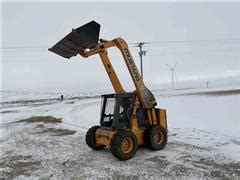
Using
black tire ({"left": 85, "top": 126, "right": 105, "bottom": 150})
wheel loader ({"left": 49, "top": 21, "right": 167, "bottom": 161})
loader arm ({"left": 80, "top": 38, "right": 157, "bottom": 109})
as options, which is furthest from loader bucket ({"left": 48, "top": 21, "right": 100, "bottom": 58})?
black tire ({"left": 85, "top": 126, "right": 105, "bottom": 150})

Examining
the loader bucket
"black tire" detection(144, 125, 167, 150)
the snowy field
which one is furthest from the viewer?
"black tire" detection(144, 125, 167, 150)

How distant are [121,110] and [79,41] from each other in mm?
2132

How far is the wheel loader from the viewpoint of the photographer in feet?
19.1

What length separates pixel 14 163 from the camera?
19.9ft

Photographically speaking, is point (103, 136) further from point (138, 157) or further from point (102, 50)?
point (102, 50)

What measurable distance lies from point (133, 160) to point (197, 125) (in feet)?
15.3

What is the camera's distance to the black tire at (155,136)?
6.32 meters

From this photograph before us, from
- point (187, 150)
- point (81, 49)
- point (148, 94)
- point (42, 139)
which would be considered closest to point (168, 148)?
point (187, 150)

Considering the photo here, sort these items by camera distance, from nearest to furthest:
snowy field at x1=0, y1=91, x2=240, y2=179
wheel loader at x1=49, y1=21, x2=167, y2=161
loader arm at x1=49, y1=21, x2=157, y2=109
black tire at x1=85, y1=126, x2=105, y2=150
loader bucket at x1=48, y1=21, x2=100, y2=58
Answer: snowy field at x1=0, y1=91, x2=240, y2=179, loader bucket at x1=48, y1=21, x2=100, y2=58, wheel loader at x1=49, y1=21, x2=167, y2=161, loader arm at x1=49, y1=21, x2=157, y2=109, black tire at x1=85, y1=126, x2=105, y2=150

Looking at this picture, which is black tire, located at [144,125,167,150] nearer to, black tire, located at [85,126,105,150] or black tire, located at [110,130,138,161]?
black tire, located at [110,130,138,161]

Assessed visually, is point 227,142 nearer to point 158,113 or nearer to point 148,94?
point 158,113

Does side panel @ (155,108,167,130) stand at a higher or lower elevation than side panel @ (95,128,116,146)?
higher

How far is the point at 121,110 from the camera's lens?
6246 mm

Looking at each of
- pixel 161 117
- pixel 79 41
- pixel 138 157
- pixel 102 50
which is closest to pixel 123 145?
pixel 138 157
